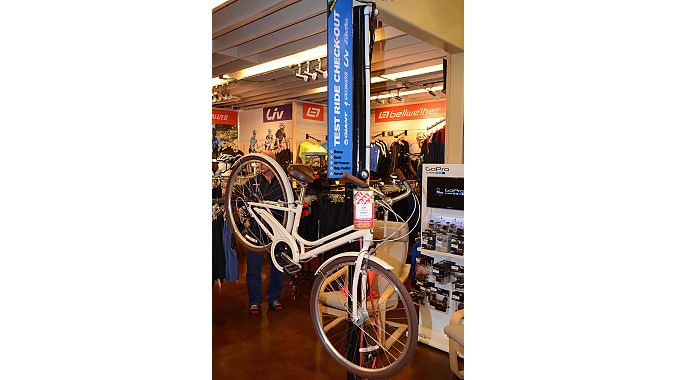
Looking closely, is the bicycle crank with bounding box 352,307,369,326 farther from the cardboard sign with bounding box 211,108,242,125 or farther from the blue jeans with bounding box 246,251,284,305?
the cardboard sign with bounding box 211,108,242,125

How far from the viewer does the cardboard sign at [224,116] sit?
11.9 meters

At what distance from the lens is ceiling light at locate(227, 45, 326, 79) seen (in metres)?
6.25

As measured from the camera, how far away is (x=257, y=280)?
4598 millimetres

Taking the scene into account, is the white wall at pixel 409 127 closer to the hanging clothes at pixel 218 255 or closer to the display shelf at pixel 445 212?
the display shelf at pixel 445 212

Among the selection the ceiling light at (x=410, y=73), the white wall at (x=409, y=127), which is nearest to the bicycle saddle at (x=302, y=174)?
the ceiling light at (x=410, y=73)

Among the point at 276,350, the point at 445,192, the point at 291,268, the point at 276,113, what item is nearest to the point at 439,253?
the point at 445,192

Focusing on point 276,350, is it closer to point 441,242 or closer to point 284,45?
point 441,242

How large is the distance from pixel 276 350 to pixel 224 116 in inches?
374

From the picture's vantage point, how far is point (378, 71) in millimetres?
7398

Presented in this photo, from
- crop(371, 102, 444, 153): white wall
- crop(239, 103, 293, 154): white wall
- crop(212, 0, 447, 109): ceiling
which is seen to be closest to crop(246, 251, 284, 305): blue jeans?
crop(212, 0, 447, 109): ceiling

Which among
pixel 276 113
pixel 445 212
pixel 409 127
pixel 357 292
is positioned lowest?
pixel 357 292

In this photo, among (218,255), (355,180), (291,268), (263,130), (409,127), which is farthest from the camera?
(263,130)
